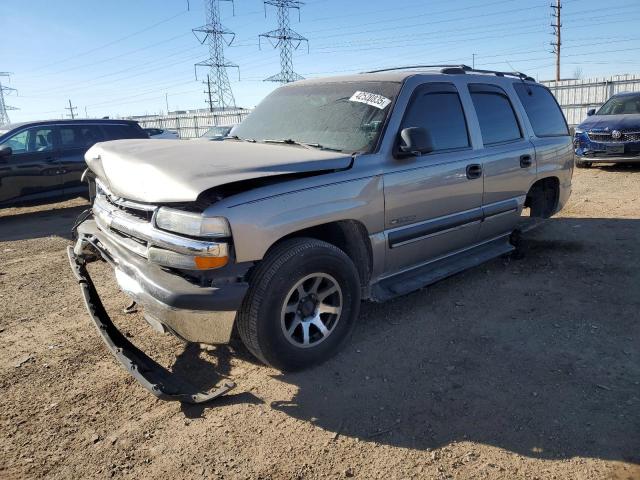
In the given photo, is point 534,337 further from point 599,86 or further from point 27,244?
point 599,86

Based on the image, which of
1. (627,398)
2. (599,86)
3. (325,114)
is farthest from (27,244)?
(599,86)

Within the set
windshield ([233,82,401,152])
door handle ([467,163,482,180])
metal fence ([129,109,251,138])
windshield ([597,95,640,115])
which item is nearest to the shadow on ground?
door handle ([467,163,482,180])

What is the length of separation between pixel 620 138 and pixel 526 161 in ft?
24.8

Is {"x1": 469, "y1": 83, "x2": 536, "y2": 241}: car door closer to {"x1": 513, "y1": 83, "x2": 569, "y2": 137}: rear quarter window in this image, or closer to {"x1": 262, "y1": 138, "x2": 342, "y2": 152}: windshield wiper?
{"x1": 513, "y1": 83, "x2": 569, "y2": 137}: rear quarter window

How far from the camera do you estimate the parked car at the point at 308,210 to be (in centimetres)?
274

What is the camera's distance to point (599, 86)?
70.7 ft

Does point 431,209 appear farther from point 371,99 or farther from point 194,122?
point 194,122

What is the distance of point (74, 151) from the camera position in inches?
353

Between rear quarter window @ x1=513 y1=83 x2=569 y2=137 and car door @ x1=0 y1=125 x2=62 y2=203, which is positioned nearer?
rear quarter window @ x1=513 y1=83 x2=569 y2=137

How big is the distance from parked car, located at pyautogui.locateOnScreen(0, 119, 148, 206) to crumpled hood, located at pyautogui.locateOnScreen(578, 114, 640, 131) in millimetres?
10734

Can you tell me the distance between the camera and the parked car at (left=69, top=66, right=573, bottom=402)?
9.00 ft

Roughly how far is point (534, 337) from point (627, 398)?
0.83 metres

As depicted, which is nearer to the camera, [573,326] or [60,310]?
[573,326]

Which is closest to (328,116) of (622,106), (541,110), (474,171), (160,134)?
(474,171)
